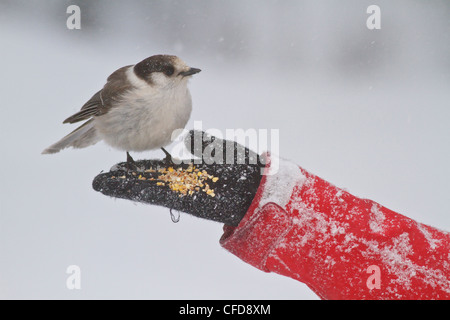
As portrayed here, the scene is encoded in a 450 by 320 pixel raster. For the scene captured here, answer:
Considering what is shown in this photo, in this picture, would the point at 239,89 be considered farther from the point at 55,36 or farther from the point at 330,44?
the point at 55,36

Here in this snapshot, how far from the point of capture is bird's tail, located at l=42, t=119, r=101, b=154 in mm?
1648

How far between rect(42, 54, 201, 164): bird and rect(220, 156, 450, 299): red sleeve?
40 centimetres

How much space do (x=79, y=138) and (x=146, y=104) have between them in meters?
0.41

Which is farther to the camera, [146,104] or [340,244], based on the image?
[146,104]

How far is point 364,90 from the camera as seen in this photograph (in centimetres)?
337

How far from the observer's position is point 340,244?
120 cm

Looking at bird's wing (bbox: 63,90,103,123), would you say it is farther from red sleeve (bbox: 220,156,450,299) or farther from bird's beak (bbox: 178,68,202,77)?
red sleeve (bbox: 220,156,450,299)

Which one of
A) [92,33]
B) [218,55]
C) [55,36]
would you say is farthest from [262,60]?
[55,36]

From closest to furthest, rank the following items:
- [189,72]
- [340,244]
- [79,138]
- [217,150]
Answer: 1. [340,244]
2. [189,72]
3. [217,150]
4. [79,138]

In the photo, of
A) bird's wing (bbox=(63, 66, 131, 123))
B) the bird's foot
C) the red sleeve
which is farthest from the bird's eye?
the red sleeve

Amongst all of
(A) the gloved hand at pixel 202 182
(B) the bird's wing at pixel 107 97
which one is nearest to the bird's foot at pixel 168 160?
(A) the gloved hand at pixel 202 182

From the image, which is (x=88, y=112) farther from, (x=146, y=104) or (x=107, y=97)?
(x=146, y=104)

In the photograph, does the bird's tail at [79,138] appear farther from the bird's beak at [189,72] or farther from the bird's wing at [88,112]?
the bird's beak at [189,72]

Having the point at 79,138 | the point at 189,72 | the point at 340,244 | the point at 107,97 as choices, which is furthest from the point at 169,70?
the point at 340,244
